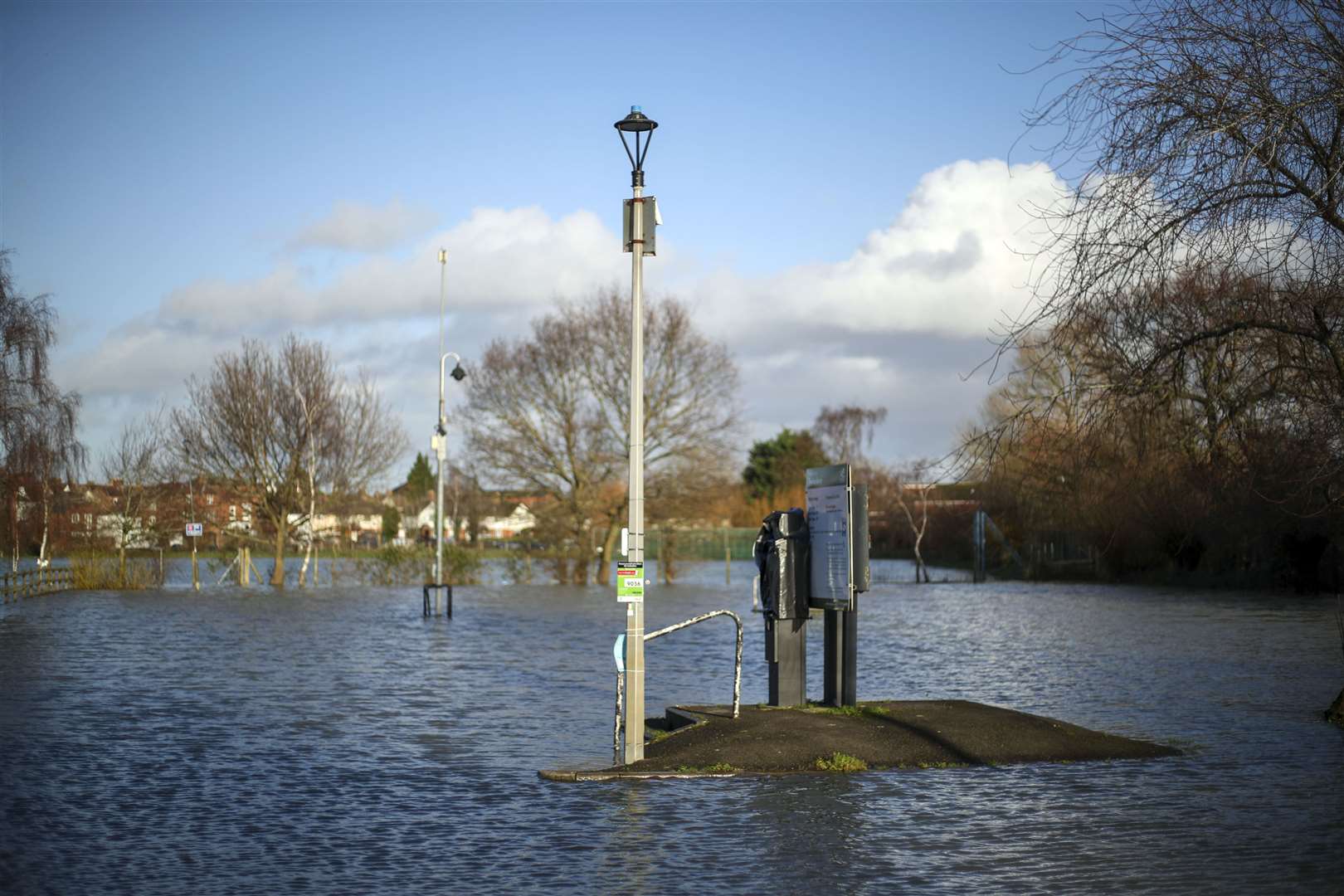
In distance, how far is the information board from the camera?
49.4 feet

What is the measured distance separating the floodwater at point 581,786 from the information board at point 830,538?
8.70ft

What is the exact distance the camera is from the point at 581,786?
12.2m

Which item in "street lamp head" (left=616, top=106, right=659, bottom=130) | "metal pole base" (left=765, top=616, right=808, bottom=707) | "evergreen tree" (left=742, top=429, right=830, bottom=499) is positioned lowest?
"metal pole base" (left=765, top=616, right=808, bottom=707)

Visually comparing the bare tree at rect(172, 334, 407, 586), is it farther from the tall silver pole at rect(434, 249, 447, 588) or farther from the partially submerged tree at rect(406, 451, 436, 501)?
the partially submerged tree at rect(406, 451, 436, 501)

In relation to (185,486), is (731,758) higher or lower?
lower

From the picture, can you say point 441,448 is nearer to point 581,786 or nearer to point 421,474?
point 581,786

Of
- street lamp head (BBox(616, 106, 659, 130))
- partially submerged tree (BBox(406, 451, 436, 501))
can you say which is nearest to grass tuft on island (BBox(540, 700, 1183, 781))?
street lamp head (BBox(616, 106, 659, 130))

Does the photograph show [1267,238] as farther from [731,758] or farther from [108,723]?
[108,723]

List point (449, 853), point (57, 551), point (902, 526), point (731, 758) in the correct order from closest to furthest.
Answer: point (449, 853), point (731, 758), point (57, 551), point (902, 526)

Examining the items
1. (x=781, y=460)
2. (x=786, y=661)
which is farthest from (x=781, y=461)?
(x=786, y=661)

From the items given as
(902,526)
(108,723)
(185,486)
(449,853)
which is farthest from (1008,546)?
(449,853)

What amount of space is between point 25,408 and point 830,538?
2596cm

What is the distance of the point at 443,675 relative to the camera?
73.5 ft

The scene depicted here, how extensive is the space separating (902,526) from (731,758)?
232 ft
